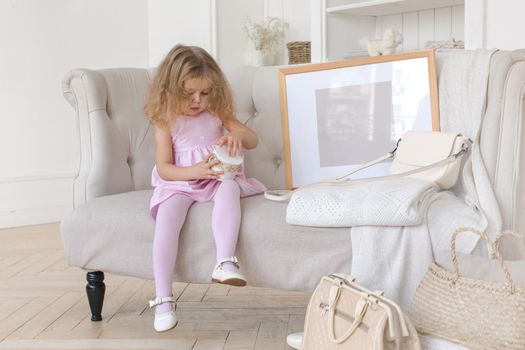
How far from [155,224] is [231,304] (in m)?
0.54

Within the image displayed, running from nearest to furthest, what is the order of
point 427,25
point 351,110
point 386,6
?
1. point 351,110
2. point 386,6
3. point 427,25

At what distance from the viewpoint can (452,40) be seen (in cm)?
343

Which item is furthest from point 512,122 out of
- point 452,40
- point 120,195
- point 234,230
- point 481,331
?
point 452,40

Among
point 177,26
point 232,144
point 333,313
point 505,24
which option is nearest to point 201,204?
point 232,144

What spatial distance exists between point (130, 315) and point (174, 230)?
502 millimetres

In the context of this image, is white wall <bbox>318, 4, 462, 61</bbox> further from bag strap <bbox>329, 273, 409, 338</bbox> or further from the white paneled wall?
bag strap <bbox>329, 273, 409, 338</bbox>

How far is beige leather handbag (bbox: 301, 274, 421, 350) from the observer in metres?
1.66

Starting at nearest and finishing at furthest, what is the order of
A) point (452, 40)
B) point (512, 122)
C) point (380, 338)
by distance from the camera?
point (380, 338)
point (512, 122)
point (452, 40)

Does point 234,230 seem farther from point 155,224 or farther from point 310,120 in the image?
point 310,120

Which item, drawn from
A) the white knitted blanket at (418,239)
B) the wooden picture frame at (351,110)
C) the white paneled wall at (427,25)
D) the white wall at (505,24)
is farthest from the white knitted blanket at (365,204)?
the white paneled wall at (427,25)

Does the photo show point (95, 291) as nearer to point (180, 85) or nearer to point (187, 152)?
point (187, 152)

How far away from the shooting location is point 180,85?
2.33m

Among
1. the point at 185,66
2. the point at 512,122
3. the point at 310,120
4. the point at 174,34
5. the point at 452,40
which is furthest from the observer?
the point at 174,34

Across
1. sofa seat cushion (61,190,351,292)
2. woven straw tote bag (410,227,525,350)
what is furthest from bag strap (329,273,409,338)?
sofa seat cushion (61,190,351,292)
